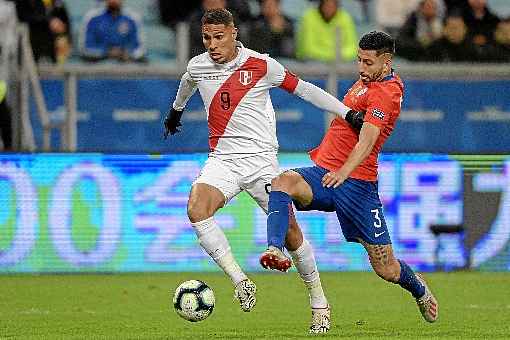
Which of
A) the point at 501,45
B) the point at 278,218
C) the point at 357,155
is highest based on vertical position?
the point at 357,155

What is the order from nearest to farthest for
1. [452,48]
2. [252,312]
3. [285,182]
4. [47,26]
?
[285,182]
[252,312]
[47,26]
[452,48]

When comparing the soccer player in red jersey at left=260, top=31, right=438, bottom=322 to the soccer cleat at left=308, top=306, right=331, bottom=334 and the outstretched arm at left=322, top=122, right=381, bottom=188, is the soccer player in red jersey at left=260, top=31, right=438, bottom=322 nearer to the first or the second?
the outstretched arm at left=322, top=122, right=381, bottom=188

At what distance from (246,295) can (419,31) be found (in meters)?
9.74

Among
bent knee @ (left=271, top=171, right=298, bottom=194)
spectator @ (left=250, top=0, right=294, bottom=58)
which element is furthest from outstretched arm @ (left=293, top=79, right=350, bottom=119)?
spectator @ (left=250, top=0, right=294, bottom=58)

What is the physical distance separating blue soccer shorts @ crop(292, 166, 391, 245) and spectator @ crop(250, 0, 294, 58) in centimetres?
712

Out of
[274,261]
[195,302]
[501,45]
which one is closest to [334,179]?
[274,261]

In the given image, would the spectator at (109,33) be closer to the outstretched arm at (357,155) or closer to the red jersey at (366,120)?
the red jersey at (366,120)

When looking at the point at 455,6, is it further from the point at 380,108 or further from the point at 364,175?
the point at 380,108

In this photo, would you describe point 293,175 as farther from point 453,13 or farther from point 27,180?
point 453,13

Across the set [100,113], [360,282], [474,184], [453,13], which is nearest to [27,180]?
[100,113]

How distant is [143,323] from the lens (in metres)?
10.1

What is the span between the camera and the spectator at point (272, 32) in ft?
53.5

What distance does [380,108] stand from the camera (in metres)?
9.13

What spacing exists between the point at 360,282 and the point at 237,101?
4.60 m
